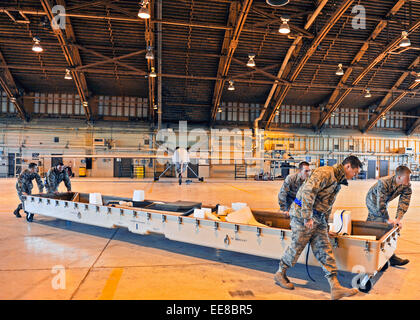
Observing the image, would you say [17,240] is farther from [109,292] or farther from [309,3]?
[309,3]

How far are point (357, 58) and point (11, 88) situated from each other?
27.2m

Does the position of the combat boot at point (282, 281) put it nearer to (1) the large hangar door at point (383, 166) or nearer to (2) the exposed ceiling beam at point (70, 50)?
(2) the exposed ceiling beam at point (70, 50)

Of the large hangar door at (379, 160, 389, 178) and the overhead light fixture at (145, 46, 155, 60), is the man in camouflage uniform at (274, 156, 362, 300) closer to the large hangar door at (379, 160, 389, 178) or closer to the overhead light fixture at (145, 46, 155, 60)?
the overhead light fixture at (145, 46, 155, 60)

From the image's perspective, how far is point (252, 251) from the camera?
4.29m

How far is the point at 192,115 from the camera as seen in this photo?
26656 mm

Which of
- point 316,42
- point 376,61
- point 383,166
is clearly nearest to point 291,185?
point 316,42

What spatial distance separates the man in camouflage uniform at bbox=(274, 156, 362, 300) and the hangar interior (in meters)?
0.41

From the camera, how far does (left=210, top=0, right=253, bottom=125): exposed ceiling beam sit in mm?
15281

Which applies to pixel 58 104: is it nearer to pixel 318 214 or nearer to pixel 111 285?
pixel 111 285

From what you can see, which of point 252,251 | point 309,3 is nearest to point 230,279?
point 252,251

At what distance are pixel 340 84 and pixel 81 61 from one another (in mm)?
20567

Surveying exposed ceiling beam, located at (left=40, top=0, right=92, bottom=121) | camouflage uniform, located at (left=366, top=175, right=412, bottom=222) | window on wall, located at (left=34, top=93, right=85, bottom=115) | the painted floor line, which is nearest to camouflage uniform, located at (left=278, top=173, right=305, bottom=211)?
camouflage uniform, located at (left=366, top=175, right=412, bottom=222)

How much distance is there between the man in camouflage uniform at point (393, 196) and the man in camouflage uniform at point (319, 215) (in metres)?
1.46

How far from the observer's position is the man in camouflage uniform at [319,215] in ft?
11.4
